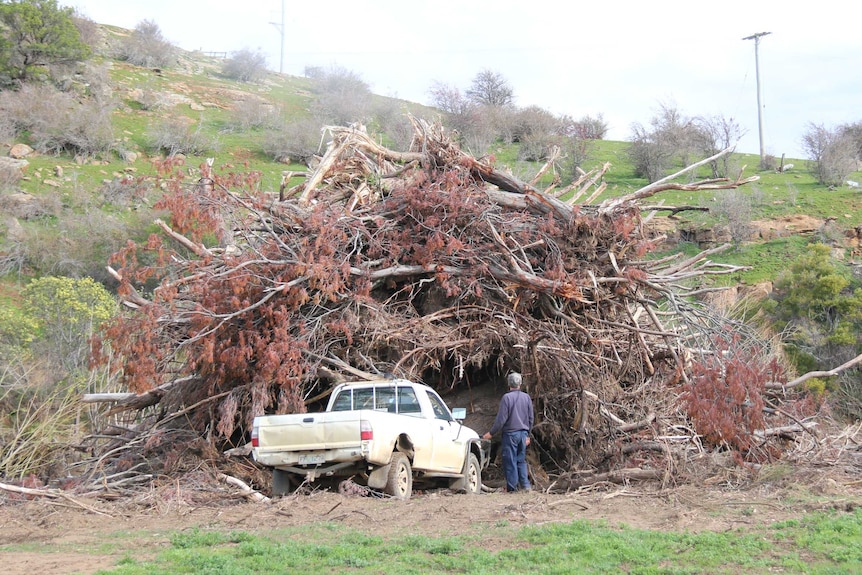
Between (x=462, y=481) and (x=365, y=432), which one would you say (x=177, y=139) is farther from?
(x=365, y=432)

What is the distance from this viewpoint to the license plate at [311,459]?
10281 mm

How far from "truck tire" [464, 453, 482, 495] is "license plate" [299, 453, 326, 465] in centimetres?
257

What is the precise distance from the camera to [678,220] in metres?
35.8

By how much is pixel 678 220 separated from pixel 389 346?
25145 mm

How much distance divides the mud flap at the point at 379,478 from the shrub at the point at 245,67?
57.1 metres

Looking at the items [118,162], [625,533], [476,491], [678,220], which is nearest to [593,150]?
[678,220]

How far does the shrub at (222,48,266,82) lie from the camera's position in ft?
208

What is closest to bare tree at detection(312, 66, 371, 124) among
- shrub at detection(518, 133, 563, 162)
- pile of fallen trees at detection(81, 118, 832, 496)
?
shrub at detection(518, 133, 563, 162)

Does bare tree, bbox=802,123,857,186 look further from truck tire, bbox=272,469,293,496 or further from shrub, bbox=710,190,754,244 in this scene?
truck tire, bbox=272,469,293,496

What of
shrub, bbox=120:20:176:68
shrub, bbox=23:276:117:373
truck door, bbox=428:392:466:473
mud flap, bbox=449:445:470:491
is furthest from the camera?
shrub, bbox=120:20:176:68

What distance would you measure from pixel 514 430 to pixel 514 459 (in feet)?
1.40

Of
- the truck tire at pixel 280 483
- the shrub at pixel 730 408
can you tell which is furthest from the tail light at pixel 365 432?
the shrub at pixel 730 408

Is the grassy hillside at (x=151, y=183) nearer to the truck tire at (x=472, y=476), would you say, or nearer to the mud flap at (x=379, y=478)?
the truck tire at (x=472, y=476)

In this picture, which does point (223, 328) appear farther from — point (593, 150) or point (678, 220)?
point (593, 150)
